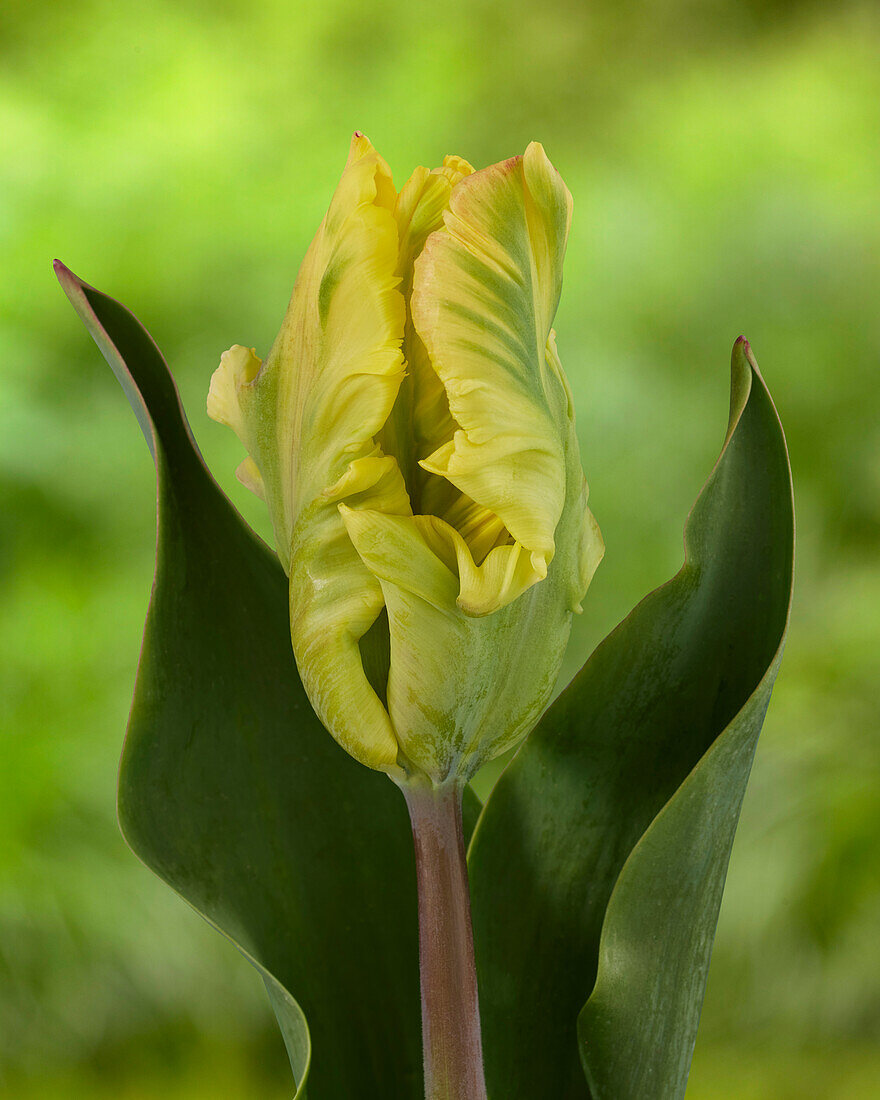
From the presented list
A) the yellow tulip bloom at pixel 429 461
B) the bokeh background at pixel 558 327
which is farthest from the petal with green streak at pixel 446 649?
the bokeh background at pixel 558 327

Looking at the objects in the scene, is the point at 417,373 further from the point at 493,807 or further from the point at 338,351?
the point at 493,807

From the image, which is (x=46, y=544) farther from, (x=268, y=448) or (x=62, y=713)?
(x=268, y=448)

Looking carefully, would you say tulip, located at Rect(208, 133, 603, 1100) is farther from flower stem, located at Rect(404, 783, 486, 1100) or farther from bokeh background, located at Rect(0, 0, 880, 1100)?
bokeh background, located at Rect(0, 0, 880, 1100)

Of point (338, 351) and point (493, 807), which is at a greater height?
point (338, 351)

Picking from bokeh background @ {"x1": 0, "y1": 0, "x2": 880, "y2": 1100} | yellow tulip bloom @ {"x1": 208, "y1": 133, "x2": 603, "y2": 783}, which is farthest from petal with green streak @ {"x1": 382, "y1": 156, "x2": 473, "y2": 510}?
bokeh background @ {"x1": 0, "y1": 0, "x2": 880, "y2": 1100}

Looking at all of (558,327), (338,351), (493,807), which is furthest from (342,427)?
(558,327)

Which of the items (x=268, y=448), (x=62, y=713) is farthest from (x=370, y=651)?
(x=62, y=713)

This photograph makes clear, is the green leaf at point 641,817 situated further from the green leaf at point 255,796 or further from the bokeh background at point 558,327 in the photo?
the bokeh background at point 558,327
